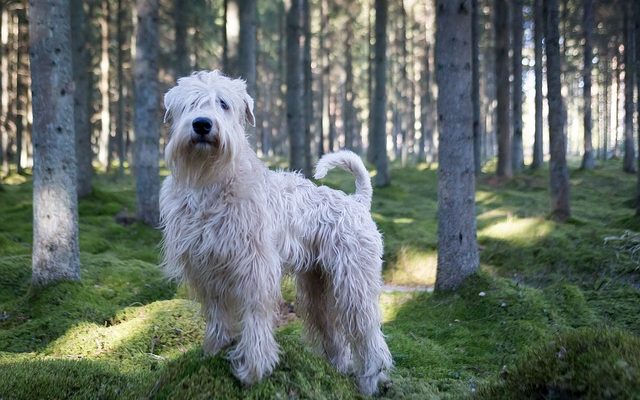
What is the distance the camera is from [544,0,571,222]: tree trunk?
524 inches

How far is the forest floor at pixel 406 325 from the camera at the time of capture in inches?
134

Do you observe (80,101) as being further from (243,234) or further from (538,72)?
(538,72)

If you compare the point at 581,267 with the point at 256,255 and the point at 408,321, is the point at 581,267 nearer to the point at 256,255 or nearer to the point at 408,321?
the point at 408,321

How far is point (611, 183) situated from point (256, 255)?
84.5 feet

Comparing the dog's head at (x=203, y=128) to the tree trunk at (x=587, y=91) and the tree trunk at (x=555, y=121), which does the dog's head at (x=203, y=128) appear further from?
the tree trunk at (x=587, y=91)

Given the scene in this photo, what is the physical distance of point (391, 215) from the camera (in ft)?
60.0

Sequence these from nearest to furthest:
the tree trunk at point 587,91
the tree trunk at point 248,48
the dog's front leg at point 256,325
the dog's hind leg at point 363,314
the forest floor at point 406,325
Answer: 1. the forest floor at point 406,325
2. the dog's front leg at point 256,325
3. the dog's hind leg at point 363,314
4. the tree trunk at point 248,48
5. the tree trunk at point 587,91

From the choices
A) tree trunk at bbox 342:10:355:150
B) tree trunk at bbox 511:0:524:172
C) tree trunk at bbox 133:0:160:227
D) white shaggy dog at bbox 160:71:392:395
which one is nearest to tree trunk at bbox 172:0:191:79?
tree trunk at bbox 133:0:160:227

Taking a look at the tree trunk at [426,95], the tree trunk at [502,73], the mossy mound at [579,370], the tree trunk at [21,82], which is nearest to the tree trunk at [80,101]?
the tree trunk at [21,82]

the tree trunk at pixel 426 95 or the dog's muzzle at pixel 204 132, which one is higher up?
the tree trunk at pixel 426 95

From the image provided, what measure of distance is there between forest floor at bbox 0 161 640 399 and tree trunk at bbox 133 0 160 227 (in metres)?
1.54

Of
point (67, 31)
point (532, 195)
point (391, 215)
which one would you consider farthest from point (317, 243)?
point (532, 195)

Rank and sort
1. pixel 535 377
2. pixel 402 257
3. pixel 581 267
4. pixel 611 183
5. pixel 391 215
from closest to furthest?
pixel 535 377, pixel 581 267, pixel 402 257, pixel 391 215, pixel 611 183

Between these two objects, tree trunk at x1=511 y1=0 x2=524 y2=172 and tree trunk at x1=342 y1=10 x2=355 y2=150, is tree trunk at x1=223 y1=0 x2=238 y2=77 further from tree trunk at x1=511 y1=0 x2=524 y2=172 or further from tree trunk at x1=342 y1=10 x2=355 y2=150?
tree trunk at x1=342 y1=10 x2=355 y2=150
